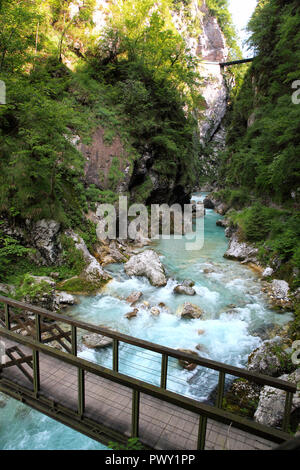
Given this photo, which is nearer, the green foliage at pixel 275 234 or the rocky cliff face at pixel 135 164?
the green foliage at pixel 275 234

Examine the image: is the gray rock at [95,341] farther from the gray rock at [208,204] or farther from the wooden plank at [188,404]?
the gray rock at [208,204]

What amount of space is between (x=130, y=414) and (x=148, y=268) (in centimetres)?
798

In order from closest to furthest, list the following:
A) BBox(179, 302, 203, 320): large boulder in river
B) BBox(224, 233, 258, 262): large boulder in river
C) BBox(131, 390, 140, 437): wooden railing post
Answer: BBox(131, 390, 140, 437): wooden railing post, BBox(179, 302, 203, 320): large boulder in river, BBox(224, 233, 258, 262): large boulder in river

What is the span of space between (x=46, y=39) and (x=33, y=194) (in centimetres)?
1181

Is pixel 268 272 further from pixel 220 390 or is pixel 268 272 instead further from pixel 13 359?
pixel 13 359

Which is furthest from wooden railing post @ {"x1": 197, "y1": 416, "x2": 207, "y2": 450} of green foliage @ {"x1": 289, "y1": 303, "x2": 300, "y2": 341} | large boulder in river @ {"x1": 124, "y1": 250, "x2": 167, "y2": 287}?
large boulder in river @ {"x1": 124, "y1": 250, "x2": 167, "y2": 287}

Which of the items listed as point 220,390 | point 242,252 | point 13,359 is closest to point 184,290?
point 242,252

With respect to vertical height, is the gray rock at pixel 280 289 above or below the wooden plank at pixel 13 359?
below

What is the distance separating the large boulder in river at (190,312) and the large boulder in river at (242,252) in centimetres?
583

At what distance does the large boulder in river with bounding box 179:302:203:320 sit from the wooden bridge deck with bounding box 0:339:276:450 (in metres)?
4.77

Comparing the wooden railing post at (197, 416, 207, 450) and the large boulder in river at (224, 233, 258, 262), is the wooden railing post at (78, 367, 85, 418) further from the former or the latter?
the large boulder in river at (224, 233, 258, 262)

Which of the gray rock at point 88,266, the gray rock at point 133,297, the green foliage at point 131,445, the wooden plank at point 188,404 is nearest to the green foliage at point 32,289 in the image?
the gray rock at point 88,266

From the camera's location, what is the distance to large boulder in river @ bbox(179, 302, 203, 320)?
9.27 metres

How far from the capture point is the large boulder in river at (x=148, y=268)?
11.6 m
